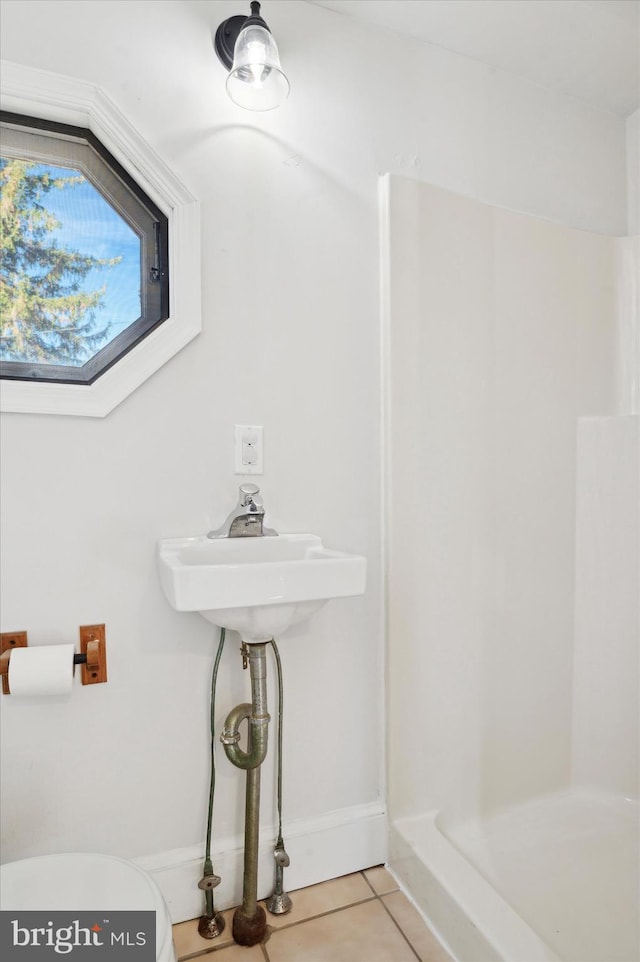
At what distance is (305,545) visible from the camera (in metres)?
1.42

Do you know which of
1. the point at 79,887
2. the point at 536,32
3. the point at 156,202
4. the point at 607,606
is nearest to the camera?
the point at 79,887

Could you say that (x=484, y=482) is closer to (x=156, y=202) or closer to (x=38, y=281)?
(x=156, y=202)

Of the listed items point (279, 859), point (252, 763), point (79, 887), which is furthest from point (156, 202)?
point (279, 859)

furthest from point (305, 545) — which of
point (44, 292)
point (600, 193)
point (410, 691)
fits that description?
point (600, 193)

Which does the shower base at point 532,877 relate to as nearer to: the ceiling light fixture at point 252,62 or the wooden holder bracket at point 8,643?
the wooden holder bracket at point 8,643

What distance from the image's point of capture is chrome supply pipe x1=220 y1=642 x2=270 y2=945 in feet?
4.18

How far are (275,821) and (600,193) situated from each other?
7.38 feet

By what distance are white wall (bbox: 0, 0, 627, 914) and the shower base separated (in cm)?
27

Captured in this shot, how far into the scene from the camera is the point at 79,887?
103 cm

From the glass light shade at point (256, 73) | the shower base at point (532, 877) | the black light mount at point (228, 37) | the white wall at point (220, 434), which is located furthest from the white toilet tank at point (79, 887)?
the black light mount at point (228, 37)

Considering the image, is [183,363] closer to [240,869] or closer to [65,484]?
[65,484]

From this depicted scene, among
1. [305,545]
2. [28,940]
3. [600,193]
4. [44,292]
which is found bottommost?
[28,940]

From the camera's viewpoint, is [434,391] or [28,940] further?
[434,391]

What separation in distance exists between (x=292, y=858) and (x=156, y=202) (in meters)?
1.70
